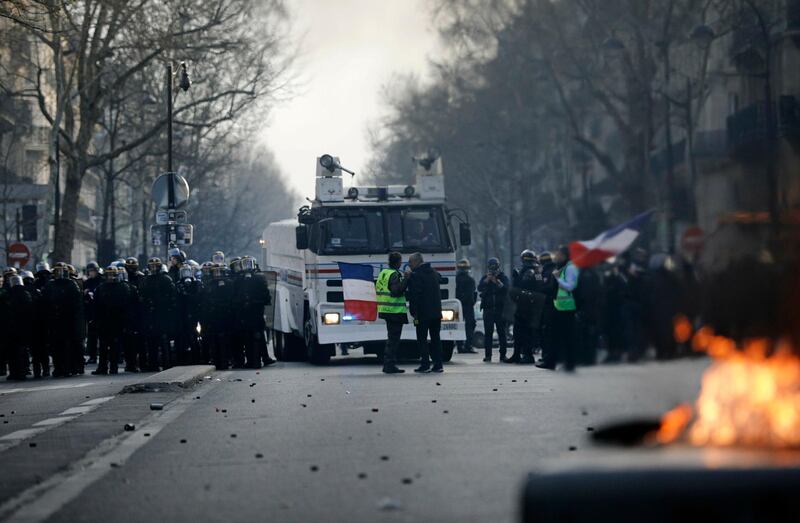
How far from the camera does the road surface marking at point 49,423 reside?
14.5 metres

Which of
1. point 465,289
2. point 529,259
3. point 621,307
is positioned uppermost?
point 529,259

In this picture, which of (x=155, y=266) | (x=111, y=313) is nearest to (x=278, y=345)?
(x=155, y=266)

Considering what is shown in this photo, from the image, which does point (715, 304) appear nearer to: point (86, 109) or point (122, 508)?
point (122, 508)

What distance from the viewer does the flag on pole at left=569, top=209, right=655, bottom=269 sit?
6180 mm

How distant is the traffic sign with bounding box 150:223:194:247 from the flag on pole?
3055 centimetres

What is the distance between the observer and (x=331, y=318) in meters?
Answer: 27.2

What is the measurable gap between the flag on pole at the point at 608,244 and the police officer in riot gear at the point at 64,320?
20.6 m

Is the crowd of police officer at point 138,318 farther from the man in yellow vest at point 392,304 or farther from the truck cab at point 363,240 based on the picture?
the man in yellow vest at point 392,304

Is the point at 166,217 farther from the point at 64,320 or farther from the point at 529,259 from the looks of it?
the point at 529,259

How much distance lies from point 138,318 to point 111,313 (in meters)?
0.45

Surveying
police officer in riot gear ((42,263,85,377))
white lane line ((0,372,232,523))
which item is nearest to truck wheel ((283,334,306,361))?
police officer in riot gear ((42,263,85,377))

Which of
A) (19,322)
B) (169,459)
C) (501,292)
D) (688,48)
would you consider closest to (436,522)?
(169,459)

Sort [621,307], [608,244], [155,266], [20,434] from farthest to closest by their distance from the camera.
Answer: [155,266], [20,434], [608,244], [621,307]

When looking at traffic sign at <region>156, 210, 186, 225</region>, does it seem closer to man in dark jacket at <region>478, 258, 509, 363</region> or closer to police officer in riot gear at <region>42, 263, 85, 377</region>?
man in dark jacket at <region>478, 258, 509, 363</region>
